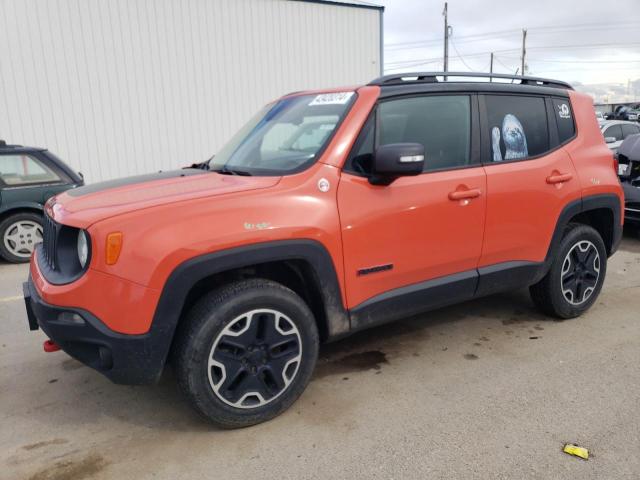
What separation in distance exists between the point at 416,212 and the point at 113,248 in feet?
5.59

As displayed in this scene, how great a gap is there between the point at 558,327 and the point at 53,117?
11.1 metres

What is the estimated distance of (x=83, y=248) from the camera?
254cm

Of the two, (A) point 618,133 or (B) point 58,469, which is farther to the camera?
(A) point 618,133

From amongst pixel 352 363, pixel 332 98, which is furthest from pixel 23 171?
pixel 352 363

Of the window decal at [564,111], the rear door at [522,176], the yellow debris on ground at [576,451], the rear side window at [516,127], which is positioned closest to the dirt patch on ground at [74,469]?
the yellow debris on ground at [576,451]

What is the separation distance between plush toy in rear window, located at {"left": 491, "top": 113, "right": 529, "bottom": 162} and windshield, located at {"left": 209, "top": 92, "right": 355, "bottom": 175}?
1114 millimetres

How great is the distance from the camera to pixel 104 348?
2.48 metres

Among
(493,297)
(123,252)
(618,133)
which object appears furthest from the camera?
(618,133)

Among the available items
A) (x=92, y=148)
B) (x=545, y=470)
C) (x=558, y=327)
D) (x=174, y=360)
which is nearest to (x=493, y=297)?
(x=558, y=327)

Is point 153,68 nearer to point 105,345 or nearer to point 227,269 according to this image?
point 227,269

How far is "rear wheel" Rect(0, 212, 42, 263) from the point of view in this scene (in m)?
6.77

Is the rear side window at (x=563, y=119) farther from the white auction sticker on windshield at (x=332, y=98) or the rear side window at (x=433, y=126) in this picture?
the white auction sticker on windshield at (x=332, y=98)

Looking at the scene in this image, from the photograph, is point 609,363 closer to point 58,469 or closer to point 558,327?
point 558,327

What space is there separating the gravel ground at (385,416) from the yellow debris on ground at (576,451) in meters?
0.04
